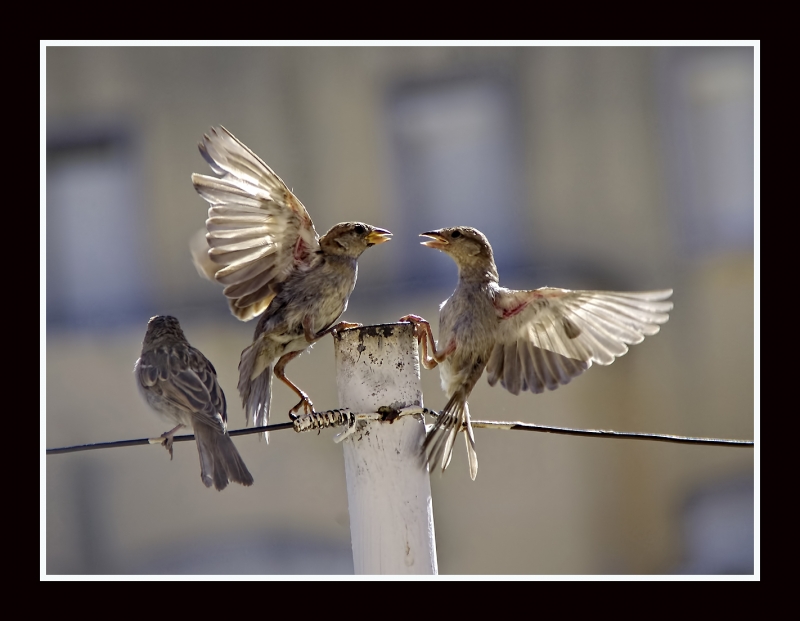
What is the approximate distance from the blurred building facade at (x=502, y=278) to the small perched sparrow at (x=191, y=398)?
407 centimetres

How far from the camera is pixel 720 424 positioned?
10922 mm

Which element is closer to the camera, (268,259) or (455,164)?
(268,259)

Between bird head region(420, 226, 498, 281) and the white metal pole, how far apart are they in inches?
64.5

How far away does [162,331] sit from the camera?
23.3ft

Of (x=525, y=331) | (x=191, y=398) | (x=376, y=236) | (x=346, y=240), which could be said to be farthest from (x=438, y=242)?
(x=191, y=398)

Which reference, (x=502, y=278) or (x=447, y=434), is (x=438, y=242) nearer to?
(x=447, y=434)

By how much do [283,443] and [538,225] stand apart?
3.28m

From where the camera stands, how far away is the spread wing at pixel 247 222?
6059mm

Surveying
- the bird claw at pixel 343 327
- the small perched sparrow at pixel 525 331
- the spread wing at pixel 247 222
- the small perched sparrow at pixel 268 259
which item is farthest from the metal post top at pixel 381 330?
the spread wing at pixel 247 222

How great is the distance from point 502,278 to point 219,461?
552 cm

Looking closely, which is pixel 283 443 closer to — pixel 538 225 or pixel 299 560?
pixel 299 560

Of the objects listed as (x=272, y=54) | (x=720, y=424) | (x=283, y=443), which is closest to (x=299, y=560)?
(x=283, y=443)

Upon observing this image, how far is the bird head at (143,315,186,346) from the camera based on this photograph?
7.01 meters

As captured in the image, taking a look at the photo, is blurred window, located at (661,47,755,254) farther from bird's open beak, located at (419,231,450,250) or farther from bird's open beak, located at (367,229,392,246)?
bird's open beak, located at (367,229,392,246)
